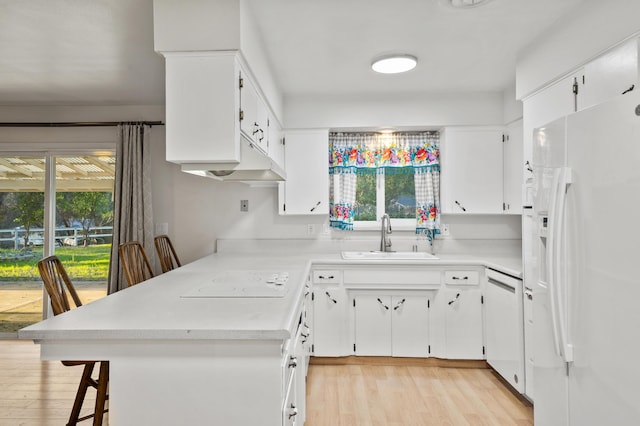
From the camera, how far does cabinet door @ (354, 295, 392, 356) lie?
10.1 feet

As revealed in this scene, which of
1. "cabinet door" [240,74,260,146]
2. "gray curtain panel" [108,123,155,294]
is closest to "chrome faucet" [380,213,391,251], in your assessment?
"cabinet door" [240,74,260,146]

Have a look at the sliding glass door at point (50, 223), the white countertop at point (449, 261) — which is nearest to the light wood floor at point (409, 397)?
the white countertop at point (449, 261)

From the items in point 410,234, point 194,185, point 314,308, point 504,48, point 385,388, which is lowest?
point 385,388

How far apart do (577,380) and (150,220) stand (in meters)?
3.41

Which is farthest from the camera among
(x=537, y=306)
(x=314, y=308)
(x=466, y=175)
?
(x=466, y=175)

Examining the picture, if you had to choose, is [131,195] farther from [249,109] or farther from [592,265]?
[592,265]

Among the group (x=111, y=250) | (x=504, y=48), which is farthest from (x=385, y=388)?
(x=111, y=250)

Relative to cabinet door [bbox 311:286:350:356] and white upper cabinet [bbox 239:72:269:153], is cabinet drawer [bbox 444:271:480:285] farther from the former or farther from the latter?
white upper cabinet [bbox 239:72:269:153]

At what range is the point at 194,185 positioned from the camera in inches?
145

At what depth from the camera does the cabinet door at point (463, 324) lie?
9.89 feet

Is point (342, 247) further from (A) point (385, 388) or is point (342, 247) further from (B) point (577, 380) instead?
(B) point (577, 380)

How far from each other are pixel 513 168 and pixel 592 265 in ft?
6.63

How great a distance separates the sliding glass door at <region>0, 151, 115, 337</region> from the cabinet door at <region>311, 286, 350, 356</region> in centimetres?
234

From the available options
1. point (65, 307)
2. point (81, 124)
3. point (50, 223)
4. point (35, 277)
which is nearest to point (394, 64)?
point (65, 307)
